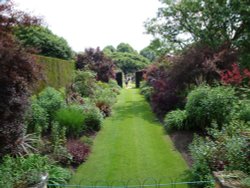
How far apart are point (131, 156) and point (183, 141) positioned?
1792mm

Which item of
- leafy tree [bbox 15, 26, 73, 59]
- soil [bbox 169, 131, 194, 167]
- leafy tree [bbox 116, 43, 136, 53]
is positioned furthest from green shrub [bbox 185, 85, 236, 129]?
leafy tree [bbox 116, 43, 136, 53]

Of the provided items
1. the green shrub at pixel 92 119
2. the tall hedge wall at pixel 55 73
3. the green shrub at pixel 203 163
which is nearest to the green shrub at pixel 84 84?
the tall hedge wall at pixel 55 73

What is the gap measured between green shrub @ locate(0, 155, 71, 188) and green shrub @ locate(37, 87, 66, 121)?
125 inches

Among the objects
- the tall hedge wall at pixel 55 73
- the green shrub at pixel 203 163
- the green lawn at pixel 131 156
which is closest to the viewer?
the green shrub at pixel 203 163

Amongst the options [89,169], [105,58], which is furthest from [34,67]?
[105,58]

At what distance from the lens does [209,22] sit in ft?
47.4

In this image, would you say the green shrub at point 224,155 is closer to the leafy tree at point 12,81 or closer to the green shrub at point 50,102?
the leafy tree at point 12,81

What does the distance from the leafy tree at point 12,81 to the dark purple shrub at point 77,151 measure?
1188 mm

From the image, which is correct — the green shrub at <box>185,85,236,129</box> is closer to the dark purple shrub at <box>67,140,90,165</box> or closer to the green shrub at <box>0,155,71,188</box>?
the dark purple shrub at <box>67,140,90,165</box>

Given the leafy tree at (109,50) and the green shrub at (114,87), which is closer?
the green shrub at (114,87)

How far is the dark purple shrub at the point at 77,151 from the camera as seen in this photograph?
629 cm

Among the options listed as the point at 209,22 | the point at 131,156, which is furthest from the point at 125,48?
the point at 131,156

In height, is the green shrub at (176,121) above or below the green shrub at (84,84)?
below

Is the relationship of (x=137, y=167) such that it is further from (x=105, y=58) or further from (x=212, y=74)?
(x=105, y=58)
